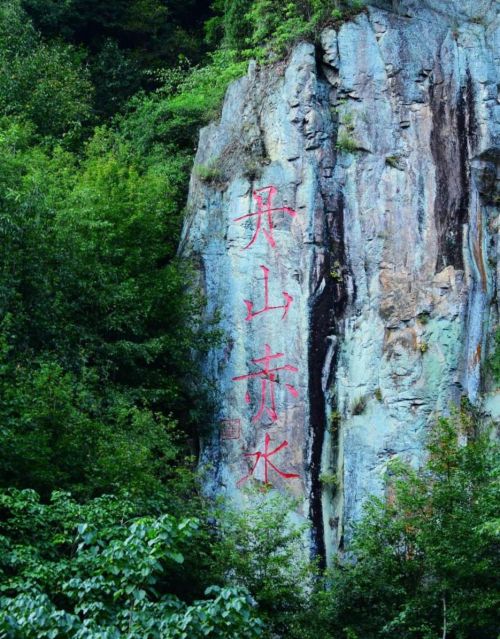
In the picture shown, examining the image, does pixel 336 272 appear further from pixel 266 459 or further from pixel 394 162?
pixel 266 459

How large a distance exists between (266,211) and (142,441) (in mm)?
4863

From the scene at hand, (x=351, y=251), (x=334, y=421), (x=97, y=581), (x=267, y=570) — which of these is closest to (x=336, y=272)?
(x=351, y=251)

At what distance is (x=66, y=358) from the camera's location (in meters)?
14.7

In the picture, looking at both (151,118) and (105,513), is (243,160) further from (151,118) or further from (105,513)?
(105,513)

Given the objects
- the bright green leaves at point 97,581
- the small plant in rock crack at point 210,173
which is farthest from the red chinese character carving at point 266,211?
the bright green leaves at point 97,581

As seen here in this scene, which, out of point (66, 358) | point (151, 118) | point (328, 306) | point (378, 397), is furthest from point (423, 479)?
point (151, 118)

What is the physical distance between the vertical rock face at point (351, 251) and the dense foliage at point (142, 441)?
54 centimetres

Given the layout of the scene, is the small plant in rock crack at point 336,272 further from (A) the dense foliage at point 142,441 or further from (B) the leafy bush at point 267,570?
(B) the leafy bush at point 267,570

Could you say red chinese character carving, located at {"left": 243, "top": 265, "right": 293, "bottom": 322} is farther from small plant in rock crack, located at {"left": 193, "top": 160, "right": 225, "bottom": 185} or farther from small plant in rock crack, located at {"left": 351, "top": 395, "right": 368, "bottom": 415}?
small plant in rock crack, located at {"left": 193, "top": 160, "right": 225, "bottom": 185}

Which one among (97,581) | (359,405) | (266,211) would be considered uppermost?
(266,211)

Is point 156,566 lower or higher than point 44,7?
lower

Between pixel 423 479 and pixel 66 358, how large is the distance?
5227 mm

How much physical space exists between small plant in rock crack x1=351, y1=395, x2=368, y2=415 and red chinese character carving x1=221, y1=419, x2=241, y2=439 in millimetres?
1820

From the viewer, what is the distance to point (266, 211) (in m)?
16.6
